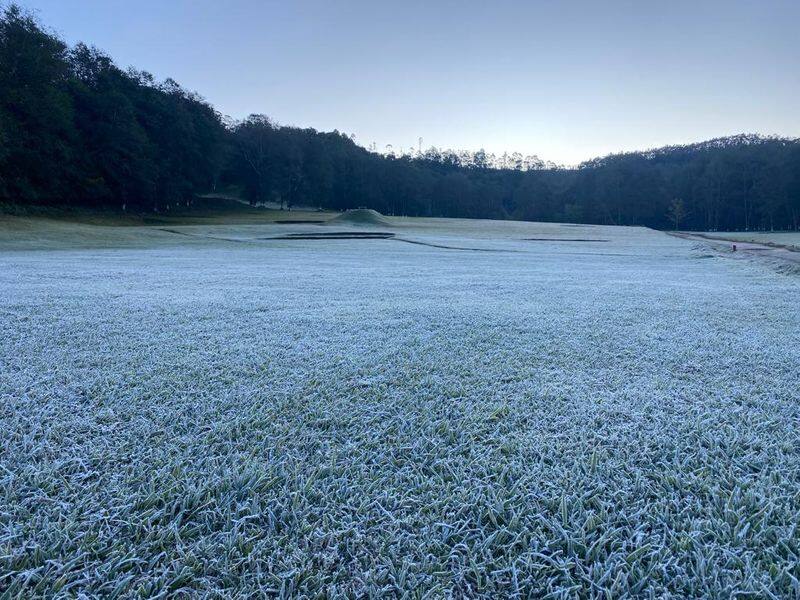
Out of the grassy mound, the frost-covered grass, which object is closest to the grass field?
the frost-covered grass

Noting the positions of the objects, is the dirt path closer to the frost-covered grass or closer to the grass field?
the grass field

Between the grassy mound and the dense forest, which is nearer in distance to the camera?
the dense forest

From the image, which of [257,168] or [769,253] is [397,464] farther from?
[257,168]

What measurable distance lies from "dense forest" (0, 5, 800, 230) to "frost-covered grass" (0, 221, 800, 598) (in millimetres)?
33761

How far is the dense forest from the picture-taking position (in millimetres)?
29141

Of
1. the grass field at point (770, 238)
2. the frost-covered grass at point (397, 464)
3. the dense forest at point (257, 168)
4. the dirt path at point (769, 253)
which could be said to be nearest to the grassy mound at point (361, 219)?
the dense forest at point (257, 168)

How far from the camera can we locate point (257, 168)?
5375cm

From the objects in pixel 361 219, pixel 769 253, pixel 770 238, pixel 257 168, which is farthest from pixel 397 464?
pixel 257 168

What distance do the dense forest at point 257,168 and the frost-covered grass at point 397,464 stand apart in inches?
1329

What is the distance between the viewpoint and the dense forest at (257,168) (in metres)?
29.1

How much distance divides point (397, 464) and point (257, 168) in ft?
190

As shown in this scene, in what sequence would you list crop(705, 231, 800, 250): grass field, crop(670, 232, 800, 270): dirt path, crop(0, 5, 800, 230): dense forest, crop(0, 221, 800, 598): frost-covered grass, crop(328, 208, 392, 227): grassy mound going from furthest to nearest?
crop(328, 208, 392, 227): grassy mound
crop(0, 5, 800, 230): dense forest
crop(705, 231, 800, 250): grass field
crop(670, 232, 800, 270): dirt path
crop(0, 221, 800, 598): frost-covered grass

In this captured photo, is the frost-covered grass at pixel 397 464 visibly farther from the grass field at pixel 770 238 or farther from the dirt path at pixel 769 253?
the grass field at pixel 770 238

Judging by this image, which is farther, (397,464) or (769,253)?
(769,253)
